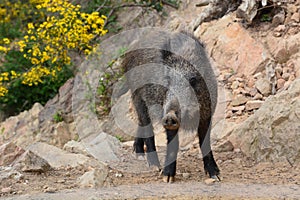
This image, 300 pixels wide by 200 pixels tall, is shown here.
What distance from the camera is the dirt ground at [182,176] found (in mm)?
4820

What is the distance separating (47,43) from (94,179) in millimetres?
4583

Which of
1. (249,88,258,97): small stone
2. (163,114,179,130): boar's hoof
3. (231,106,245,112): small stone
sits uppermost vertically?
(249,88,258,97): small stone

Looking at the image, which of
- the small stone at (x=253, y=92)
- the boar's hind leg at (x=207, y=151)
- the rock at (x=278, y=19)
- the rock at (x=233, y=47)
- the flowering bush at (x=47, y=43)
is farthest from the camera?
the flowering bush at (x=47, y=43)

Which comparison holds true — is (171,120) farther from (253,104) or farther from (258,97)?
(258,97)

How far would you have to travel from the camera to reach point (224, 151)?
6172 mm

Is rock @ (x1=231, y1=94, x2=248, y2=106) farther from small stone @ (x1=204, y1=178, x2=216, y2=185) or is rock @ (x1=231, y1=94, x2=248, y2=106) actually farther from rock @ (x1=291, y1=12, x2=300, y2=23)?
small stone @ (x1=204, y1=178, x2=216, y2=185)

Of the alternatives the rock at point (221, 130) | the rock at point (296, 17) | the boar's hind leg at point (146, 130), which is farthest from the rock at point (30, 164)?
the rock at point (296, 17)

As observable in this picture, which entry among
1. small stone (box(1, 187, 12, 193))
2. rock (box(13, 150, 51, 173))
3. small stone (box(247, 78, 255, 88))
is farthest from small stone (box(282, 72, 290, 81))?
small stone (box(1, 187, 12, 193))

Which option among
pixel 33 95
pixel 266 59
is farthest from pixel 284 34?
pixel 33 95

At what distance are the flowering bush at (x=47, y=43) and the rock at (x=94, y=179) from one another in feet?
12.0

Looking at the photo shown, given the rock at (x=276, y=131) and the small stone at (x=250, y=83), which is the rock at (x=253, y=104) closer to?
the small stone at (x=250, y=83)

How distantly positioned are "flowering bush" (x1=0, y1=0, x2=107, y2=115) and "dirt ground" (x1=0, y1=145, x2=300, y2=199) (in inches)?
128

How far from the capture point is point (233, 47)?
801cm

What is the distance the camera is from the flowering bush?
332 inches
